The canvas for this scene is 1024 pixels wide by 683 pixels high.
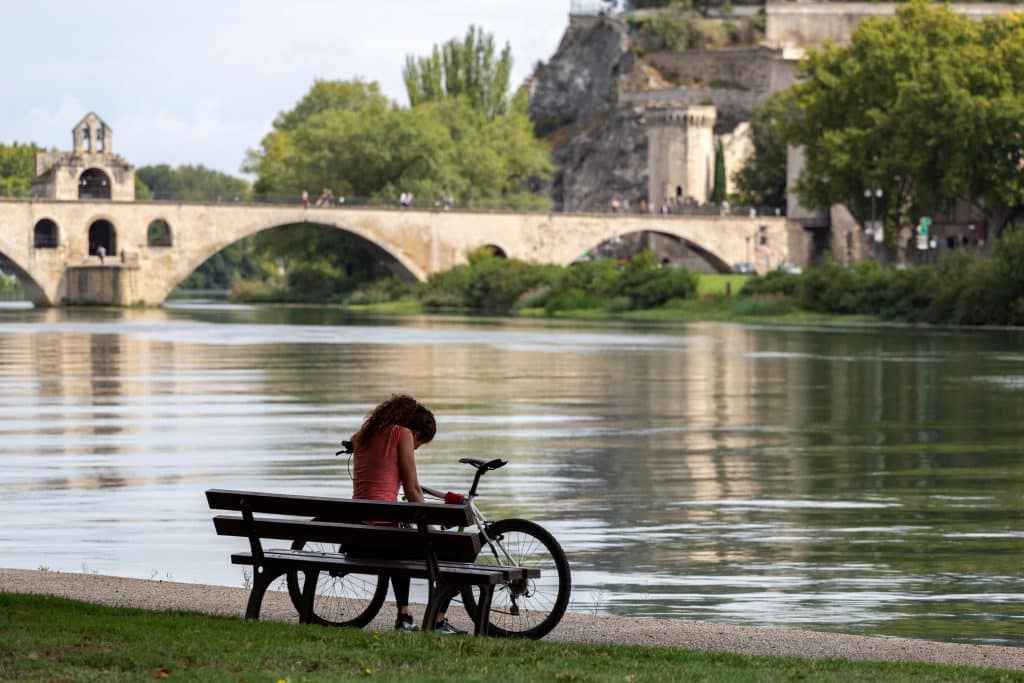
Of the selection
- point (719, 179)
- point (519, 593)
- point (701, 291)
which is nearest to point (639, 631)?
point (519, 593)

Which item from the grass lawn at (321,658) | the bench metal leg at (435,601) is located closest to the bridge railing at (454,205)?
the bench metal leg at (435,601)

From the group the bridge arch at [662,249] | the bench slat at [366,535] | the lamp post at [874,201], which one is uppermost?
the lamp post at [874,201]

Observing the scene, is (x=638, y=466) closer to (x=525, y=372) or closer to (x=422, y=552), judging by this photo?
(x=422, y=552)

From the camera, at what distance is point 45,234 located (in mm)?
89188

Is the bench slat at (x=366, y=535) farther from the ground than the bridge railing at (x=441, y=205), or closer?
closer

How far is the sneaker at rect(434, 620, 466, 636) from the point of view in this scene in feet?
31.3

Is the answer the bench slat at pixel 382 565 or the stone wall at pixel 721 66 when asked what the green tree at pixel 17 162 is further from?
the bench slat at pixel 382 565

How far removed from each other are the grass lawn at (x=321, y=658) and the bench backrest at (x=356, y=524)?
445 mm

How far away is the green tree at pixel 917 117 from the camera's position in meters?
74.8

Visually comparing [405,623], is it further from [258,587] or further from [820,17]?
[820,17]

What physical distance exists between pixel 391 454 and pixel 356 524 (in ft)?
1.54

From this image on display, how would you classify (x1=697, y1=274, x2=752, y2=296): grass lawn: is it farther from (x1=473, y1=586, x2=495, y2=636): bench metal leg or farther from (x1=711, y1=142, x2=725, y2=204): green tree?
(x1=473, y1=586, x2=495, y2=636): bench metal leg

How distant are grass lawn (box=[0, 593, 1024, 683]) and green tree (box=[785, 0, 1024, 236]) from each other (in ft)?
220

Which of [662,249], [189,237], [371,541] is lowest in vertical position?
[371,541]
